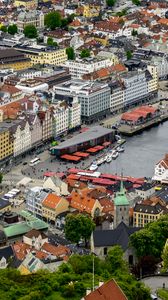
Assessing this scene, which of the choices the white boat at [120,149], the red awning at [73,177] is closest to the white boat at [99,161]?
the white boat at [120,149]

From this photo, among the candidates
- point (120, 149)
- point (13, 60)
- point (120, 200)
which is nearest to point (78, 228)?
point (120, 200)

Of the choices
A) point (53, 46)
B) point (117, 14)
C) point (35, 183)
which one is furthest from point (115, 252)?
point (117, 14)

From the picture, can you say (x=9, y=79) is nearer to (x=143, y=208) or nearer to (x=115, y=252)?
(x=143, y=208)

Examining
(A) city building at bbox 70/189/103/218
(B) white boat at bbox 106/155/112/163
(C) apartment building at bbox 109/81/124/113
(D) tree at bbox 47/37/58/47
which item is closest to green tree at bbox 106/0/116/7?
(D) tree at bbox 47/37/58/47

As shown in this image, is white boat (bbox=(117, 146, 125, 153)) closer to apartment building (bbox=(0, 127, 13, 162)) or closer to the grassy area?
apartment building (bbox=(0, 127, 13, 162))

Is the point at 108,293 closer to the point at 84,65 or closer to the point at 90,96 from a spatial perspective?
the point at 90,96

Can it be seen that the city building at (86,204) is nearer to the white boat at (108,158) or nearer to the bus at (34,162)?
the bus at (34,162)
